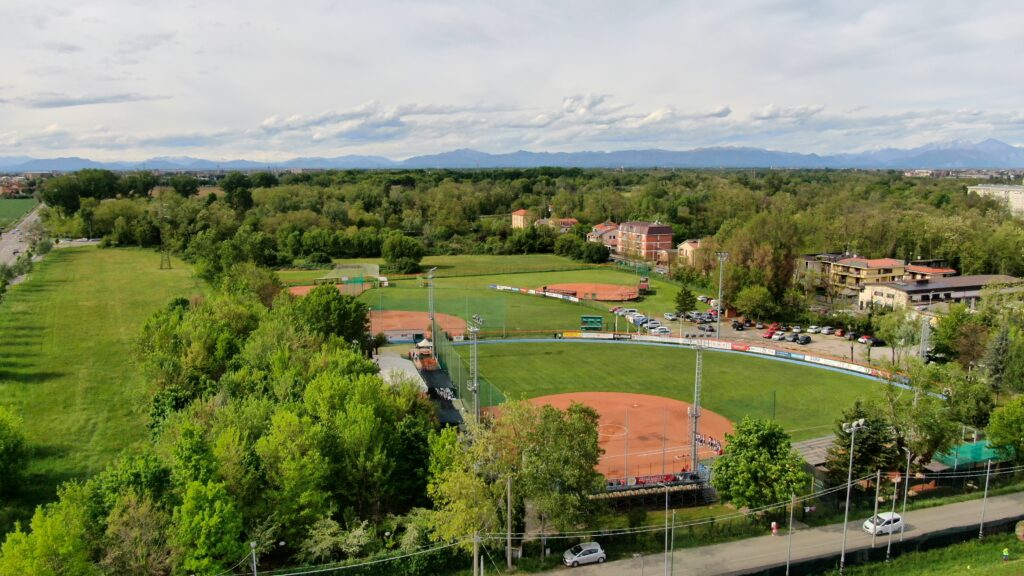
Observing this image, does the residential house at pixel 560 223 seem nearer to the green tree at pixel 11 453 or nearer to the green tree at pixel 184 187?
the green tree at pixel 184 187

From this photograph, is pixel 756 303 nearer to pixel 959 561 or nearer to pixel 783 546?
pixel 959 561

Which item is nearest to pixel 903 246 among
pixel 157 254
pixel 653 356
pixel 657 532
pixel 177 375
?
pixel 653 356

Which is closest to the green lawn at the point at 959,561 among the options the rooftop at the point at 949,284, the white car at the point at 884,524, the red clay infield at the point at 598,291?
the white car at the point at 884,524

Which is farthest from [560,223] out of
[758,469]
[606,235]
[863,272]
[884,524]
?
[884,524]

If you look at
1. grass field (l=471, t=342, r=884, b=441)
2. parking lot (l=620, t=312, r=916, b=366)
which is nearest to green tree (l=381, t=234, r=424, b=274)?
parking lot (l=620, t=312, r=916, b=366)

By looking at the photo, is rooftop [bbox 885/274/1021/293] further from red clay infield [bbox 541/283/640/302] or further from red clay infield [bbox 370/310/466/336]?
red clay infield [bbox 370/310/466/336]
